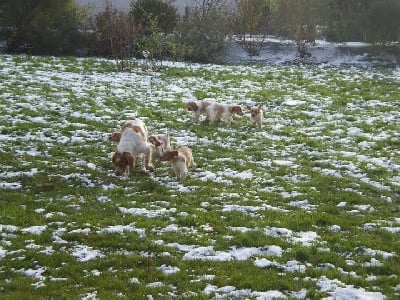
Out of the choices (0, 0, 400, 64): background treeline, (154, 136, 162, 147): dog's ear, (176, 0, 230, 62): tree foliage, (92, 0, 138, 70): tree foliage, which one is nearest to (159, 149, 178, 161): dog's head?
(154, 136, 162, 147): dog's ear

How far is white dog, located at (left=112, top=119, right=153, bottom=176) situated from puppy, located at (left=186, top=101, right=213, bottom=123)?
3.90m

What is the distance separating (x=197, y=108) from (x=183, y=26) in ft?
45.4

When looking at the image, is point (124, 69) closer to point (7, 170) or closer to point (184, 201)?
point (7, 170)

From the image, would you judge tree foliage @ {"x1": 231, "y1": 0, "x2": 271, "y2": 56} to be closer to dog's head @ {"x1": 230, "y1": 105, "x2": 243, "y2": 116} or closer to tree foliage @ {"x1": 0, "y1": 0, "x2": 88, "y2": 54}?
tree foliage @ {"x1": 0, "y1": 0, "x2": 88, "y2": 54}

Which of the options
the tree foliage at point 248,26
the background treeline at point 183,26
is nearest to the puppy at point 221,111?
the background treeline at point 183,26

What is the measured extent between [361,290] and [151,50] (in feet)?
61.8

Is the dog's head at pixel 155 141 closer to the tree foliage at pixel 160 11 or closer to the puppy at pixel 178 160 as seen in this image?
the puppy at pixel 178 160

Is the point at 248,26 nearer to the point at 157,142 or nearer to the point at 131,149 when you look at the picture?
the point at 157,142

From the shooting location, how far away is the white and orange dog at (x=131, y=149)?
355 inches

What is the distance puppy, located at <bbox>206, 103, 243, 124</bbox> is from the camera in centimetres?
1350

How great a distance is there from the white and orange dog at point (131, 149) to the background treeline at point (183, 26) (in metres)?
12.3

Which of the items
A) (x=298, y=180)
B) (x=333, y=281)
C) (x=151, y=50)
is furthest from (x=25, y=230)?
(x=151, y=50)

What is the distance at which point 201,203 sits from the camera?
25.7 ft

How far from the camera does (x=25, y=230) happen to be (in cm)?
656
